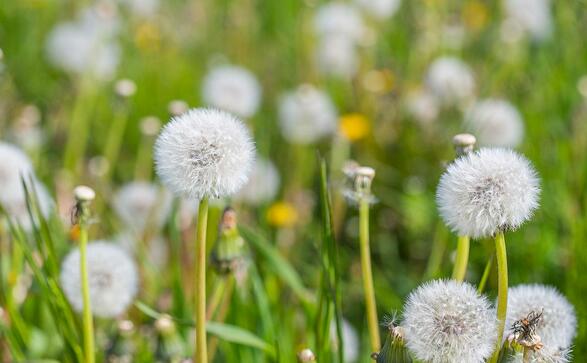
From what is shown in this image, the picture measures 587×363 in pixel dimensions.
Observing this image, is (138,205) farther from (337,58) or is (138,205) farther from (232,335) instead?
(337,58)

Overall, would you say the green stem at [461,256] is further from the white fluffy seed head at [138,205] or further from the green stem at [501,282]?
the white fluffy seed head at [138,205]

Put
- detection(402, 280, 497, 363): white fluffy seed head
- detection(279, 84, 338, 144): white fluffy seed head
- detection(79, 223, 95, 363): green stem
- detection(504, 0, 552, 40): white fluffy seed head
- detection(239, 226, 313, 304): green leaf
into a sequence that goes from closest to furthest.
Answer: detection(402, 280, 497, 363): white fluffy seed head → detection(79, 223, 95, 363): green stem → detection(239, 226, 313, 304): green leaf → detection(279, 84, 338, 144): white fluffy seed head → detection(504, 0, 552, 40): white fluffy seed head

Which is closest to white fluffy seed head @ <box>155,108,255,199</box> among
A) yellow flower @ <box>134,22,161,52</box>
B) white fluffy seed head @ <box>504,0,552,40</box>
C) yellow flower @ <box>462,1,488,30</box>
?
white fluffy seed head @ <box>504,0,552,40</box>

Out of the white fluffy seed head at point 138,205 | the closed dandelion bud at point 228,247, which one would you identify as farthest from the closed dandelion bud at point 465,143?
the white fluffy seed head at point 138,205

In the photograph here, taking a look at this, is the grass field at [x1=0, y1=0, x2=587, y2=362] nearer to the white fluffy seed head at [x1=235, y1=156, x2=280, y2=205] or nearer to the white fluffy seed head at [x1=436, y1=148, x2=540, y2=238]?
the white fluffy seed head at [x1=235, y1=156, x2=280, y2=205]

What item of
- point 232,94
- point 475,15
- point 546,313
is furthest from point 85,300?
point 475,15
